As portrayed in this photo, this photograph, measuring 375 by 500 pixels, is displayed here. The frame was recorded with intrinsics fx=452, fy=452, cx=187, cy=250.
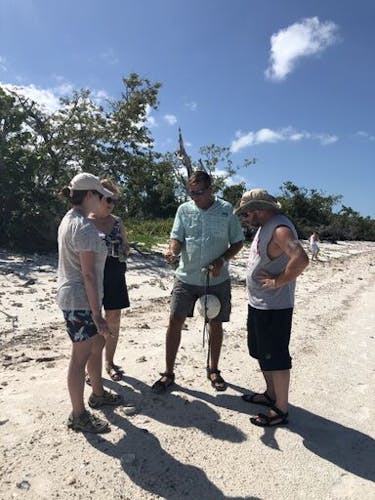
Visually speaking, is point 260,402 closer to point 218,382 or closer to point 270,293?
point 218,382

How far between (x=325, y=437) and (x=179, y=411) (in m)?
1.18

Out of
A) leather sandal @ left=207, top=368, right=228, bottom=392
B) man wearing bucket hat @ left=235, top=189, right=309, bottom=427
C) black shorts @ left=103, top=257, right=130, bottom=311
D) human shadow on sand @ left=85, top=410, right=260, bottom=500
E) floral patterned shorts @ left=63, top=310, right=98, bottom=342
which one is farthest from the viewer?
leather sandal @ left=207, top=368, right=228, bottom=392

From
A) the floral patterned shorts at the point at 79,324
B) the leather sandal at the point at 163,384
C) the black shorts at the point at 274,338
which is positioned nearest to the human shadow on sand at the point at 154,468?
the leather sandal at the point at 163,384

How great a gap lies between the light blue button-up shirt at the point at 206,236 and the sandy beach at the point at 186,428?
1095 millimetres

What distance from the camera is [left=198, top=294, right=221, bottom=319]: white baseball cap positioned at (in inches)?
160

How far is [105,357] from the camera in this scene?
4453 mm

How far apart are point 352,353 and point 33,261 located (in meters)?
7.47

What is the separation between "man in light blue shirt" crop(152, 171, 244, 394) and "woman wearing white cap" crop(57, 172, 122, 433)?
1130 millimetres

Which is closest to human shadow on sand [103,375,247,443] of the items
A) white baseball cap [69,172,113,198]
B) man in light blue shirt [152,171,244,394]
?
man in light blue shirt [152,171,244,394]

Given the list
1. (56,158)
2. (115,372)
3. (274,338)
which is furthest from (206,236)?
(56,158)

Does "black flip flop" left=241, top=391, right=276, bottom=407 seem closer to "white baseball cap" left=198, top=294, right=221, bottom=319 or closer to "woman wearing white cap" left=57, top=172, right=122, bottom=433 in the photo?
"white baseball cap" left=198, top=294, right=221, bottom=319

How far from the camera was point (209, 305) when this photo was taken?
4055 millimetres

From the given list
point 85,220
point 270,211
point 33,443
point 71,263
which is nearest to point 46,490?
point 33,443

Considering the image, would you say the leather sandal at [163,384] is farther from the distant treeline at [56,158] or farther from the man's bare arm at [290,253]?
the distant treeline at [56,158]
